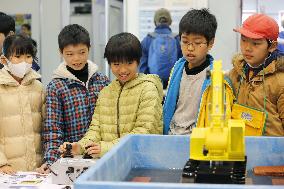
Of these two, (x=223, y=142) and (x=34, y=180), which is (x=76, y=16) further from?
(x=223, y=142)

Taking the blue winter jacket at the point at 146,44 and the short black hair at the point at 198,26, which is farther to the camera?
the blue winter jacket at the point at 146,44

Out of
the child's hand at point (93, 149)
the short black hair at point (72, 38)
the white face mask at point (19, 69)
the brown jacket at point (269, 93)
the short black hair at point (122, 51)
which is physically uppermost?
the short black hair at point (72, 38)

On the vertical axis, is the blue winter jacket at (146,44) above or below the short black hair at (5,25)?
below

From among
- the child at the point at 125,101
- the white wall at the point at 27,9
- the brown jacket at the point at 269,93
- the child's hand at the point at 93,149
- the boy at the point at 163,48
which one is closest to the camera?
the child's hand at the point at 93,149

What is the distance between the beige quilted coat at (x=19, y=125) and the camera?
7.86 ft

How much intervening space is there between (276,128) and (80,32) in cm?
115

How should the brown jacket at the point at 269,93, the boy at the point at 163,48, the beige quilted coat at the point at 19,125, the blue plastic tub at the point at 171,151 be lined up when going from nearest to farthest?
1. the blue plastic tub at the point at 171,151
2. the brown jacket at the point at 269,93
3. the beige quilted coat at the point at 19,125
4. the boy at the point at 163,48

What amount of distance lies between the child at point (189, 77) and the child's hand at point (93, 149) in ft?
1.32

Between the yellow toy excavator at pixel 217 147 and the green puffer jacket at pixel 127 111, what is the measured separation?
84 cm

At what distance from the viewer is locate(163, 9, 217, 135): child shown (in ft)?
7.26

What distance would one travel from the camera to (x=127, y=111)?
7.35 ft

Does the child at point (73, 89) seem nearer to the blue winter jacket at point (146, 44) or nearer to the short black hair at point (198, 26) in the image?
the short black hair at point (198, 26)

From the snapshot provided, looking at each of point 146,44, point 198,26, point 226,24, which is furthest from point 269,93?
point 226,24

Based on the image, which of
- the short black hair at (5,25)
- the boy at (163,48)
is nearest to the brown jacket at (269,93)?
the short black hair at (5,25)
